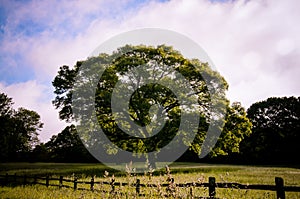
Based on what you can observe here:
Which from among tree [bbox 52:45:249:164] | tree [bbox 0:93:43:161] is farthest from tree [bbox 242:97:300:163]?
tree [bbox 0:93:43:161]

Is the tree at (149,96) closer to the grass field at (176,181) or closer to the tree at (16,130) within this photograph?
the grass field at (176,181)

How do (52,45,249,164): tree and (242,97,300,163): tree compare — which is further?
(242,97,300,163): tree

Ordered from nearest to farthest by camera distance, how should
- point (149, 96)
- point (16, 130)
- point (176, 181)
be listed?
point (176, 181) < point (149, 96) < point (16, 130)

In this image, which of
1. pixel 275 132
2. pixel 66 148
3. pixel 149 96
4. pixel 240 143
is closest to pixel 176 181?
pixel 149 96

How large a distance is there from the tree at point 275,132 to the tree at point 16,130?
4512 cm

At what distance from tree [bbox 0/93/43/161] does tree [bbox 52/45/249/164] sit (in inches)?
1272

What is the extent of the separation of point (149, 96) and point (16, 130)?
42669 millimetres

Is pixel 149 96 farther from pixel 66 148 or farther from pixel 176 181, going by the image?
pixel 66 148

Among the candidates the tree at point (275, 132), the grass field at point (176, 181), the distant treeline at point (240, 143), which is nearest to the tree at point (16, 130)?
the distant treeline at point (240, 143)

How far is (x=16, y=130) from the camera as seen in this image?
57.9 metres

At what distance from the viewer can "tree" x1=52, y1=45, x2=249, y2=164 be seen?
1017 inches

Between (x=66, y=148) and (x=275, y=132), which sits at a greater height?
(x=275, y=132)

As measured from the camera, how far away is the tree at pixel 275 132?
185 ft

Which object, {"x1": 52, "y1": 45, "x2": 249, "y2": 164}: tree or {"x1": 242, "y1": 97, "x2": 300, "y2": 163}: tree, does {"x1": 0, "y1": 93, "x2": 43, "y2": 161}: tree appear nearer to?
{"x1": 52, "y1": 45, "x2": 249, "y2": 164}: tree
